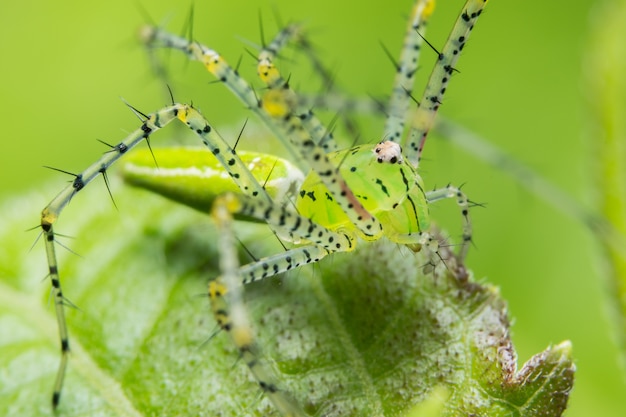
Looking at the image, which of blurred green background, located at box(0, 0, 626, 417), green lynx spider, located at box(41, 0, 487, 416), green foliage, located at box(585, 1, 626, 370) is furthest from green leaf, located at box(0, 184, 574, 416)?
green foliage, located at box(585, 1, 626, 370)

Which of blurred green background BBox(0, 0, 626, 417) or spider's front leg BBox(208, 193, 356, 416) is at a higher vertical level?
blurred green background BBox(0, 0, 626, 417)

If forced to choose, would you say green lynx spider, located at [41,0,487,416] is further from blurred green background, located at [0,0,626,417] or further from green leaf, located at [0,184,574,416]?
blurred green background, located at [0,0,626,417]

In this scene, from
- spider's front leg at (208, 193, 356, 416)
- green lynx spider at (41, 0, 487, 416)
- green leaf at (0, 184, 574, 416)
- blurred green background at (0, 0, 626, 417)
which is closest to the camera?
spider's front leg at (208, 193, 356, 416)

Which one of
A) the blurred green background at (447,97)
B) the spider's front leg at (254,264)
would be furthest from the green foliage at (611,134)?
the spider's front leg at (254,264)

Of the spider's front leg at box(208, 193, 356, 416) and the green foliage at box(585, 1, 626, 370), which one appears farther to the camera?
the green foliage at box(585, 1, 626, 370)

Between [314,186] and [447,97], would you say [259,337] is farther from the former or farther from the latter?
[447,97]

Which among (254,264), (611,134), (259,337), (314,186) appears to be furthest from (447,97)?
(259,337)
